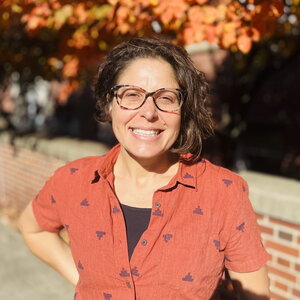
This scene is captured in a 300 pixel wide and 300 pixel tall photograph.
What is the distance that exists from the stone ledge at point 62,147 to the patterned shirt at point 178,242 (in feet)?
8.60

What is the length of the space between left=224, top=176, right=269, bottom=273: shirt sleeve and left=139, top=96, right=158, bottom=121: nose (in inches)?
18.0

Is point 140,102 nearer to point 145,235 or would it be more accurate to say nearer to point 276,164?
point 145,235

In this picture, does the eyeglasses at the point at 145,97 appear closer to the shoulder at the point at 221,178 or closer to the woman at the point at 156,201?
the woman at the point at 156,201

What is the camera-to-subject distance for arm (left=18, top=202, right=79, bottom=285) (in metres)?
2.12

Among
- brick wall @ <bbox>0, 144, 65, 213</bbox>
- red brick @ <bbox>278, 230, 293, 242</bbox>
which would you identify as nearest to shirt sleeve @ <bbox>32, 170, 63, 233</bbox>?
red brick @ <bbox>278, 230, 293, 242</bbox>

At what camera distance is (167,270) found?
162 centimetres

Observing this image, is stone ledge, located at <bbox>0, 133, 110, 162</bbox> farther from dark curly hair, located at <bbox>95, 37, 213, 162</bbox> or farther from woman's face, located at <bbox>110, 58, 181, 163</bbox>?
woman's face, located at <bbox>110, 58, 181, 163</bbox>

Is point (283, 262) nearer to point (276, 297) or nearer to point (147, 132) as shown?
point (276, 297)

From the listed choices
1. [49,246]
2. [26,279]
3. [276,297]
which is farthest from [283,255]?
[26,279]

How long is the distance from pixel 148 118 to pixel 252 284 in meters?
0.80

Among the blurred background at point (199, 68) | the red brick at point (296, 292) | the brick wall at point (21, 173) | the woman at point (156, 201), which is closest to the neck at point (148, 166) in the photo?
the woman at point (156, 201)

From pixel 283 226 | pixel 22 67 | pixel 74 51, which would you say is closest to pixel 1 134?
pixel 22 67

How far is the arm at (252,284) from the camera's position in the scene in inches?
65.1

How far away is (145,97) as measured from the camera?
1685 mm
